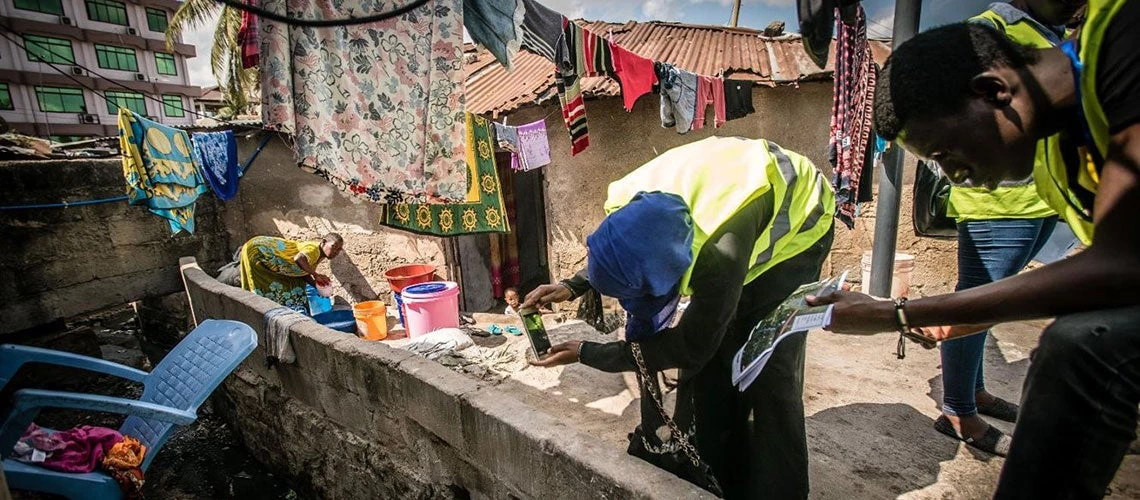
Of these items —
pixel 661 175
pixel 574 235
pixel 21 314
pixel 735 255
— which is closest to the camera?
pixel 735 255

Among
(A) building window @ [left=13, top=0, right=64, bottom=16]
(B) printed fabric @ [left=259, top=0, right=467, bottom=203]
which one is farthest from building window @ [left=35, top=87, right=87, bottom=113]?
(B) printed fabric @ [left=259, top=0, right=467, bottom=203]

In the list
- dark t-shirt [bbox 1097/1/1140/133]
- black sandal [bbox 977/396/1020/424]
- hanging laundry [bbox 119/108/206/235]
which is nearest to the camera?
dark t-shirt [bbox 1097/1/1140/133]

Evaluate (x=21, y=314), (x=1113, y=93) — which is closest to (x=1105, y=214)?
(x=1113, y=93)

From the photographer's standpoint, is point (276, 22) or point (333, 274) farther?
point (333, 274)

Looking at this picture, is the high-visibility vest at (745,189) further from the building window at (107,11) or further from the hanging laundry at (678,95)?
the building window at (107,11)

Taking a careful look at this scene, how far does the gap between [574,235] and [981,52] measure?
18.0ft

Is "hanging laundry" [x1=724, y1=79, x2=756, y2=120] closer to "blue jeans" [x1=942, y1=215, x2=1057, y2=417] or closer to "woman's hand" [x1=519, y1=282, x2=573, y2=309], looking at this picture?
"blue jeans" [x1=942, y1=215, x2=1057, y2=417]

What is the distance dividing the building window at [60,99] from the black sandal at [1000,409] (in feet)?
118

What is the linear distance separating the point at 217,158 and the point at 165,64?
30.2 metres

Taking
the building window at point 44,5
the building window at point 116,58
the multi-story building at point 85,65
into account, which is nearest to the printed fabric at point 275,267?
the multi-story building at point 85,65

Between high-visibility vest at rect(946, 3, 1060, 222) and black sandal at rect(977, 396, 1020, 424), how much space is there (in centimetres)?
107

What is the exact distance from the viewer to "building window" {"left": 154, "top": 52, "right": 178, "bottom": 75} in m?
27.2

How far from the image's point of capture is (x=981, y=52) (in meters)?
1.05

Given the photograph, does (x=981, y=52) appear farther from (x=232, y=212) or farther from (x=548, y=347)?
(x=232, y=212)
